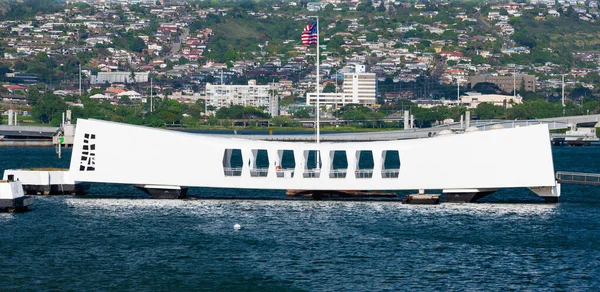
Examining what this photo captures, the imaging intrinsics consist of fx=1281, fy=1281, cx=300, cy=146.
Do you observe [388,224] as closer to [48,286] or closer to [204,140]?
[204,140]

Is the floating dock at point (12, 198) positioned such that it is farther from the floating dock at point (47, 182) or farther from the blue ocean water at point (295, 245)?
the floating dock at point (47, 182)

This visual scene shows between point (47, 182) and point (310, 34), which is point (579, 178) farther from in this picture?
point (47, 182)

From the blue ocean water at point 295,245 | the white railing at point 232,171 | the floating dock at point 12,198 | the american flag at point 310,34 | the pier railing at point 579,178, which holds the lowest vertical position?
the blue ocean water at point 295,245

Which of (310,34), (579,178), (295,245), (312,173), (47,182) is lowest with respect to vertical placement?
(295,245)

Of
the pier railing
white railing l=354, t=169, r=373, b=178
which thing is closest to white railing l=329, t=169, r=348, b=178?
white railing l=354, t=169, r=373, b=178

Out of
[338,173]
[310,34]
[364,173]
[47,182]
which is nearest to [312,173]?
[338,173]

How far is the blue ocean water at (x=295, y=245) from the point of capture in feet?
185

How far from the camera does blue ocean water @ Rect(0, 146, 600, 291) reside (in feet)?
185

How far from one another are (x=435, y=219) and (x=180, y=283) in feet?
72.5

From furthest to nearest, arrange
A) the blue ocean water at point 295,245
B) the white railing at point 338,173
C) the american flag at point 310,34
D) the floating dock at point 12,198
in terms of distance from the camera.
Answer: the american flag at point 310,34 → the white railing at point 338,173 → the floating dock at point 12,198 → the blue ocean water at point 295,245

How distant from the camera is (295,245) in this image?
65312 millimetres

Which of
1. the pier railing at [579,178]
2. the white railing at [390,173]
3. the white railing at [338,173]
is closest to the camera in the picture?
the white railing at [390,173]

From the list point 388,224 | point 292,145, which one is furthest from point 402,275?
point 292,145

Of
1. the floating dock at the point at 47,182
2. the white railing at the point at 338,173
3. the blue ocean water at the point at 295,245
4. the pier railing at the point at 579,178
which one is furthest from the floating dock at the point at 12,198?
the pier railing at the point at 579,178
